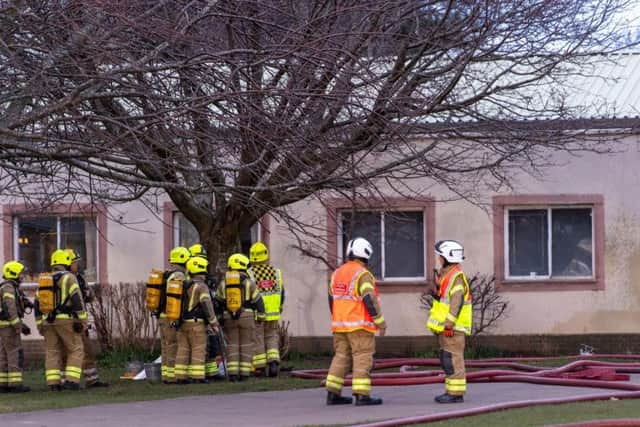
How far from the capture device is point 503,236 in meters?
20.2

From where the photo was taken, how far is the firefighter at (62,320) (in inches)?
590

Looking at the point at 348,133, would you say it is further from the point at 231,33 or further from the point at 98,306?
the point at 98,306

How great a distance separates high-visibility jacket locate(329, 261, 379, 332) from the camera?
473 inches

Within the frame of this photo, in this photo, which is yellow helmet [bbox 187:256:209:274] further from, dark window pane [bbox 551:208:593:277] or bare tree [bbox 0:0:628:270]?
dark window pane [bbox 551:208:593:277]

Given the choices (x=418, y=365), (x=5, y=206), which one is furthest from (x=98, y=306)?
(x=418, y=365)

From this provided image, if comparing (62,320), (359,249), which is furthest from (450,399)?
(62,320)

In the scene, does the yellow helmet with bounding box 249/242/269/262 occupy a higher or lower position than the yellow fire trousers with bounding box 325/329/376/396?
higher

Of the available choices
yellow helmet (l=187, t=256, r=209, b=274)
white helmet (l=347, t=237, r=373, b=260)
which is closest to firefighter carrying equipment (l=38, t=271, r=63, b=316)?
yellow helmet (l=187, t=256, r=209, b=274)

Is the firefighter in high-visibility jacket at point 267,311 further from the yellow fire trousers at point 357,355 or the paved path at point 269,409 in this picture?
the yellow fire trousers at point 357,355

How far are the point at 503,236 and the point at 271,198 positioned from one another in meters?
6.38

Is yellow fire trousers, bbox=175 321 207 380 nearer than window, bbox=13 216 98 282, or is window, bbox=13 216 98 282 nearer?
yellow fire trousers, bbox=175 321 207 380

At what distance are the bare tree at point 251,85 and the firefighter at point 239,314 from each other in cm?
105

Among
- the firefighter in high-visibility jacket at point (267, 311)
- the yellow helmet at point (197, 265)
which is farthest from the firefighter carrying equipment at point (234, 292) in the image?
the firefighter in high-visibility jacket at point (267, 311)

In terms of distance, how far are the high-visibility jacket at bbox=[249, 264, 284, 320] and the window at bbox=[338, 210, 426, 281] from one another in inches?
140
